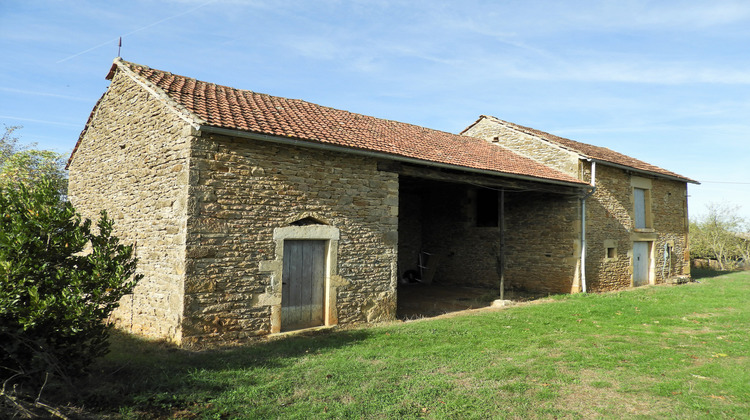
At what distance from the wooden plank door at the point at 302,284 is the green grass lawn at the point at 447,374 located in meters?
0.52

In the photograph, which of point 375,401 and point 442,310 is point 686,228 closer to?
point 442,310

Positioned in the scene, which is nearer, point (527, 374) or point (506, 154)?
point (527, 374)

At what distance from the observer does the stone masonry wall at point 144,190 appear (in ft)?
22.0

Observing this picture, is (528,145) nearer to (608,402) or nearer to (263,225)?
(263,225)

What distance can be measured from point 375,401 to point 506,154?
10834 mm

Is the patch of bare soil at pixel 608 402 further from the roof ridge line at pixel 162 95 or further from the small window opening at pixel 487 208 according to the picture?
the small window opening at pixel 487 208

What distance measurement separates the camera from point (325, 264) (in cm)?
788

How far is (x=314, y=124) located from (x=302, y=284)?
303 centimetres

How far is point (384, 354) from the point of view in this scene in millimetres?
6109

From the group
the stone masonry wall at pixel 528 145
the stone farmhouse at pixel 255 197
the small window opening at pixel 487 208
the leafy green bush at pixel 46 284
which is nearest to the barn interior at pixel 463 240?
the small window opening at pixel 487 208

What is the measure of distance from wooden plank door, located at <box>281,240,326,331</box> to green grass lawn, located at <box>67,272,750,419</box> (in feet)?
1.70

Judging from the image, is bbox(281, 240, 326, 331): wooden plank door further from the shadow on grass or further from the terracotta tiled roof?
the terracotta tiled roof

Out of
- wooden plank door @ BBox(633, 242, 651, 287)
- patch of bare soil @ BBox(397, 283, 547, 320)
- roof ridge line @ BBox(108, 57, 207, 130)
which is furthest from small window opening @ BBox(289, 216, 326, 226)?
wooden plank door @ BBox(633, 242, 651, 287)

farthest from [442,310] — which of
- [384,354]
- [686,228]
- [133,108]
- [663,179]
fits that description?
[686,228]
